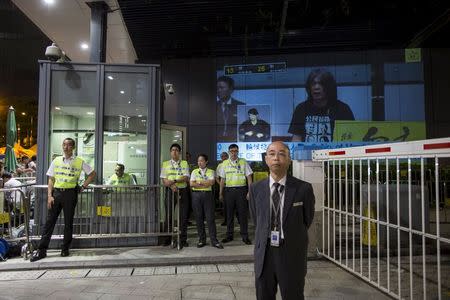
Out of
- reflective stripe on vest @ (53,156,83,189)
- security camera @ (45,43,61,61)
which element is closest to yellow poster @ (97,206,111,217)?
reflective stripe on vest @ (53,156,83,189)

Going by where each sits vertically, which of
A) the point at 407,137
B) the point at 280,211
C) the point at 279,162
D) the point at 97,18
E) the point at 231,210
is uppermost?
the point at 97,18

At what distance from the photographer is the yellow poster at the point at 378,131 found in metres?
18.7

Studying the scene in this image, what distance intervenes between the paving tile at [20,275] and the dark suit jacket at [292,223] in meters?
4.25

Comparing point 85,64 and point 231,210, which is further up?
point 85,64

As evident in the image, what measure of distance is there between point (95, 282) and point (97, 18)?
6.83 m

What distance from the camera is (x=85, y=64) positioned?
796cm

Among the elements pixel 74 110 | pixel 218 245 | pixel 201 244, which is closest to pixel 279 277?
pixel 218 245

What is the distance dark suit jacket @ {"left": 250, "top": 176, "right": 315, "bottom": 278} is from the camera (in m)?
3.21

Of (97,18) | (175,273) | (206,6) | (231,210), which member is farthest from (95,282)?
(206,6)

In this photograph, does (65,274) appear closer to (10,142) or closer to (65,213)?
(65,213)

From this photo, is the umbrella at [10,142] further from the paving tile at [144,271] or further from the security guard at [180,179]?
the paving tile at [144,271]

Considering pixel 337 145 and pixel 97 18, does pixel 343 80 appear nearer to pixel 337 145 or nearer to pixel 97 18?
pixel 337 145

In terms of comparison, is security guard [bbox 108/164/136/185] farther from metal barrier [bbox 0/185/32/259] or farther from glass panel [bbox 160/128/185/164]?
glass panel [bbox 160/128/185/164]

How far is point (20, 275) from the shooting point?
6.05 m
